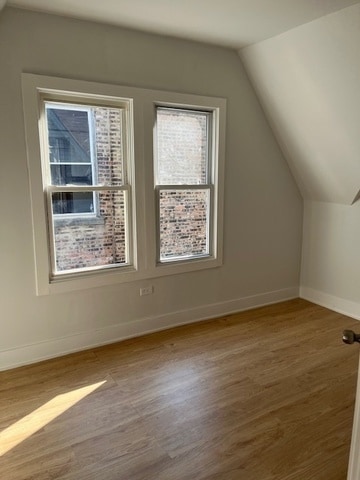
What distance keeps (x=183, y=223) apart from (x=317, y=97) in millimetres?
1678

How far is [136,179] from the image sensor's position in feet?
10.2

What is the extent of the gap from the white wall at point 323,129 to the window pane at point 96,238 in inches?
72.8

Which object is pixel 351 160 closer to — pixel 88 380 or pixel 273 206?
pixel 273 206

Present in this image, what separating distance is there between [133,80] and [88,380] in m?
2.46

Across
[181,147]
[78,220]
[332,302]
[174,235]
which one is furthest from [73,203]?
[332,302]

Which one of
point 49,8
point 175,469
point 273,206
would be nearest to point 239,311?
point 273,206

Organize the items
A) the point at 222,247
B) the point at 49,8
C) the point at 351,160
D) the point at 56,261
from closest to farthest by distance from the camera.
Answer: the point at 49,8
the point at 56,261
the point at 351,160
the point at 222,247

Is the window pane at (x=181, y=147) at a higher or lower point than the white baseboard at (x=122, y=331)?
higher

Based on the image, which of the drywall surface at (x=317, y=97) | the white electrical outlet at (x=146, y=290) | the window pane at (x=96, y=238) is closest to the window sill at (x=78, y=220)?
the window pane at (x=96, y=238)

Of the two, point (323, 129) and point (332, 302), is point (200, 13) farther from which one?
point (332, 302)

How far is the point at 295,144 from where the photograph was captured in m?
3.72

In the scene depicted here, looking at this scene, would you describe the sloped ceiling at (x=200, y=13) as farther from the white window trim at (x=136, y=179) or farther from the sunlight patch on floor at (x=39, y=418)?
the sunlight patch on floor at (x=39, y=418)

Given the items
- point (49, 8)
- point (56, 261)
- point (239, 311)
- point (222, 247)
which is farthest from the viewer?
point (239, 311)

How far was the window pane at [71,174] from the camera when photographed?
2.86 meters
